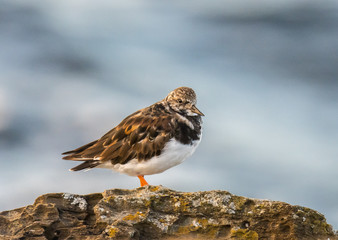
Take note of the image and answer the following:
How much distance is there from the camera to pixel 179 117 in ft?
37.9

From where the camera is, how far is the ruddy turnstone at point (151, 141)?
11117 mm

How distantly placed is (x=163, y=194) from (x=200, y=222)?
0.64 m

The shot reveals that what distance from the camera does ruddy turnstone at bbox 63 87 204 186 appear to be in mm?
11117

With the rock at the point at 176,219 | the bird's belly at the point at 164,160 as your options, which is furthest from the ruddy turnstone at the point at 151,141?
the rock at the point at 176,219

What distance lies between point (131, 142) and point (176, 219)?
4.53 meters

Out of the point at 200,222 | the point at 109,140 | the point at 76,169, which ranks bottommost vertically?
the point at 200,222

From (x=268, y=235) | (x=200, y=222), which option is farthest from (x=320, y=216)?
(x=200, y=222)

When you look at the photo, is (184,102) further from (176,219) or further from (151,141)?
(176,219)

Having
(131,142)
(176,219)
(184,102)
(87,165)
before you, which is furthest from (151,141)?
(176,219)

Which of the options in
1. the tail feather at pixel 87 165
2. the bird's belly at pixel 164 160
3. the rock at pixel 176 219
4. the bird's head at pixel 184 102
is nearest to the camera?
the rock at pixel 176 219

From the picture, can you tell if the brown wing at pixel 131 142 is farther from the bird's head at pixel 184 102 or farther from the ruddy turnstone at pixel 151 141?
the bird's head at pixel 184 102

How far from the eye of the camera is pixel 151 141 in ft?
36.9

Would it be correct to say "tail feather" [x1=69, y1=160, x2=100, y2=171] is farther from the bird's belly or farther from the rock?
the rock

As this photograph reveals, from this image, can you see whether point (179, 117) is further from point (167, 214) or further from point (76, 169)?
point (167, 214)
